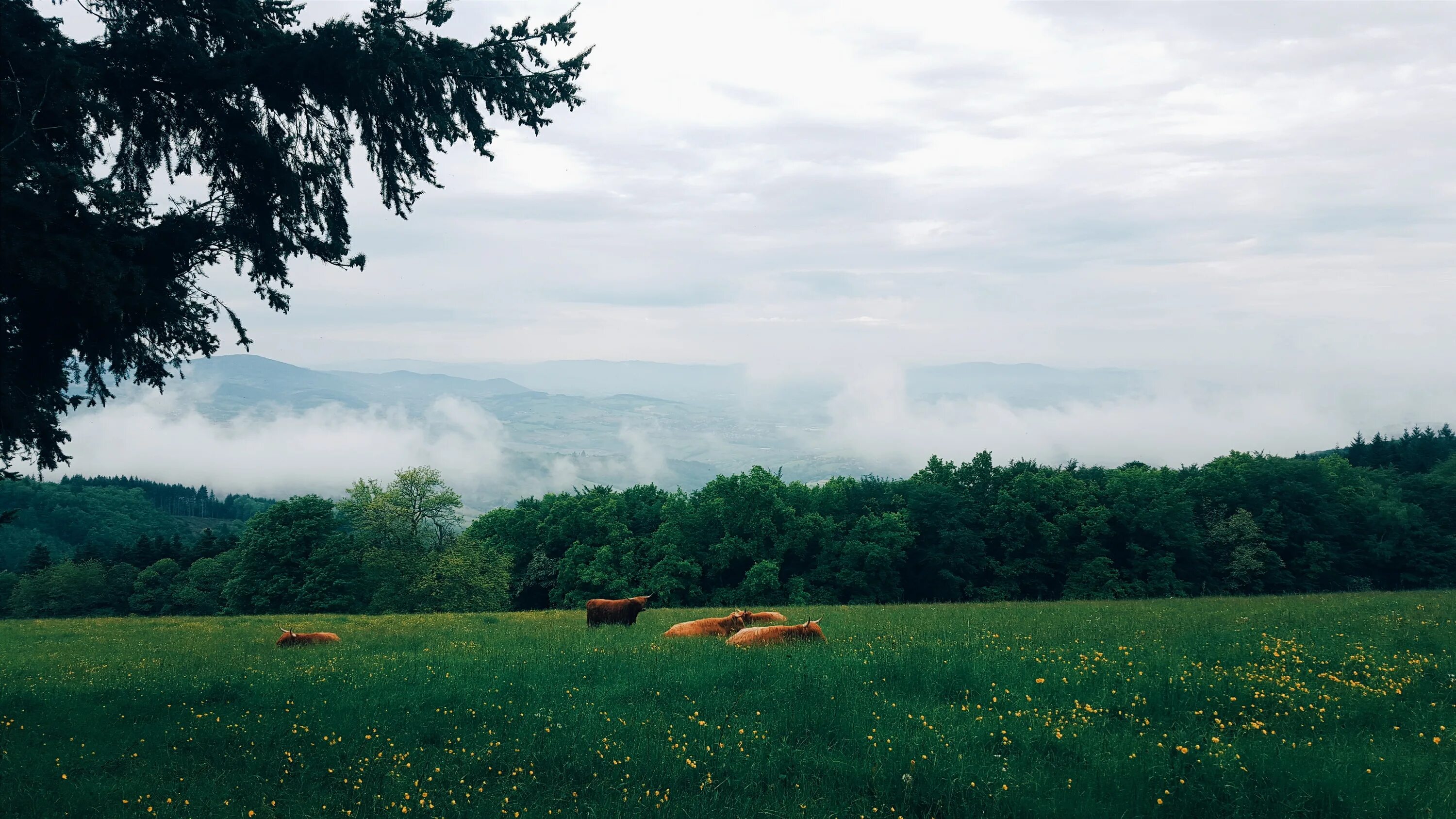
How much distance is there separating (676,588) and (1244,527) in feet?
157

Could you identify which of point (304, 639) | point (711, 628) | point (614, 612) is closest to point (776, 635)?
point (711, 628)

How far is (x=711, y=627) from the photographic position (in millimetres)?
18812

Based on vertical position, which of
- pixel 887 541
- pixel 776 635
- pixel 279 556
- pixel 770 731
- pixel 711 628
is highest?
pixel 770 731

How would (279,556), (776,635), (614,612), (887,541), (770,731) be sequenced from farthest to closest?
(887,541) < (279,556) < (614,612) < (776,635) < (770,731)

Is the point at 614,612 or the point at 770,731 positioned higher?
the point at 770,731

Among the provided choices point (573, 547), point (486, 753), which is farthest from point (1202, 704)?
point (573, 547)

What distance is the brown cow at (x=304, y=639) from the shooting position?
19234 mm

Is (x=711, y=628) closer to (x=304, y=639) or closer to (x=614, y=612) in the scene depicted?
(x=614, y=612)

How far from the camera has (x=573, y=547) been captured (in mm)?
64188

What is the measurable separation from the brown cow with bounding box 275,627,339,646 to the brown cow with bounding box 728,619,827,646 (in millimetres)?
11128

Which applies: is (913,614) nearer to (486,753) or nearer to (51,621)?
(486,753)

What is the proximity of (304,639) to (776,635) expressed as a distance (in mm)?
12768

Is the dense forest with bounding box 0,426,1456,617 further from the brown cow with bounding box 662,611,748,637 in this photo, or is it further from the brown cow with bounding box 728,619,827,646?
the brown cow with bounding box 728,619,827,646

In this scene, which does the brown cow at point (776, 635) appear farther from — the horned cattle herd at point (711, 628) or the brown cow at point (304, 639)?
the brown cow at point (304, 639)
